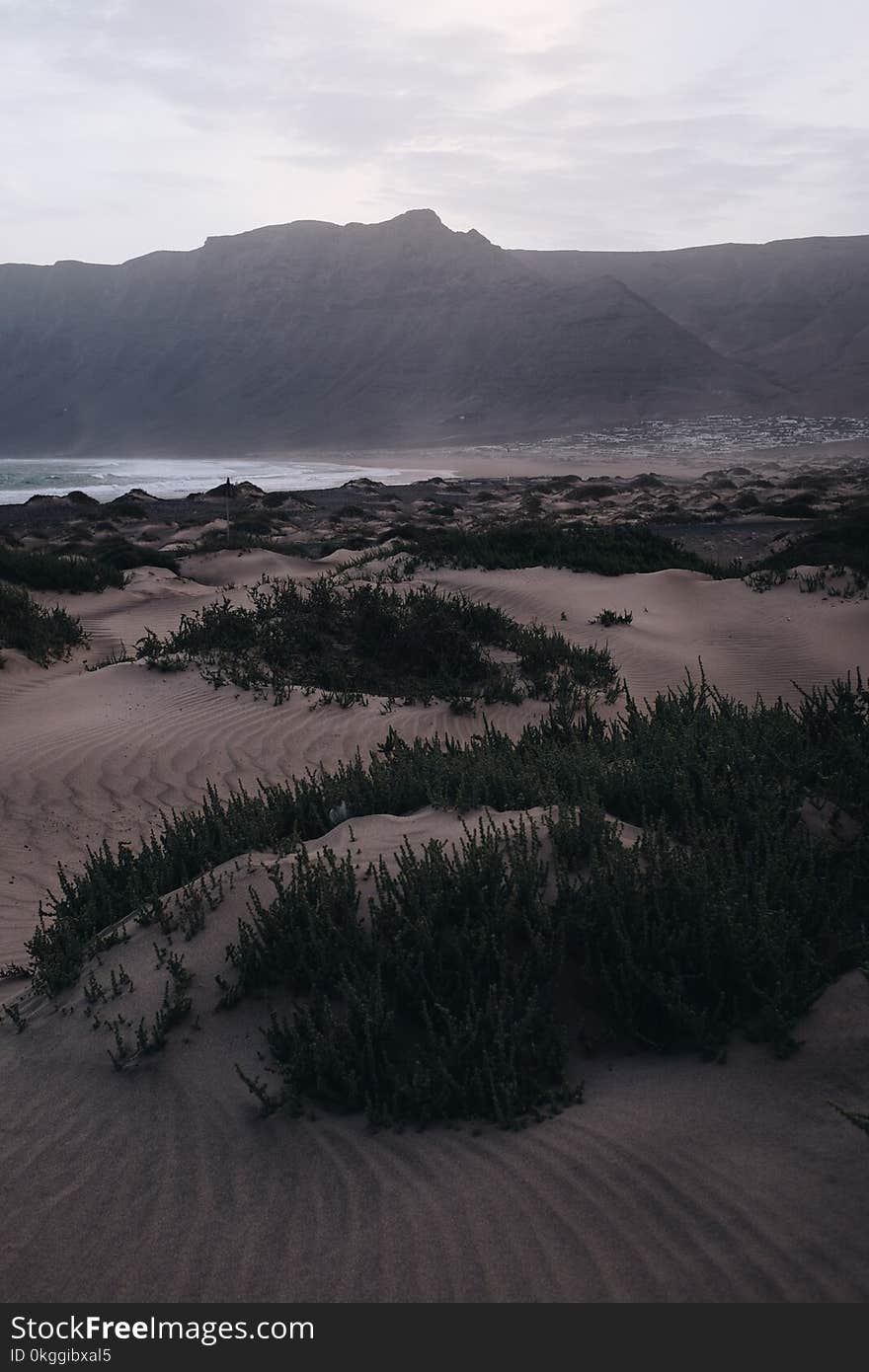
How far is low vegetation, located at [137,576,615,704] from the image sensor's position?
936cm

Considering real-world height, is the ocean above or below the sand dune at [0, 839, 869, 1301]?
above

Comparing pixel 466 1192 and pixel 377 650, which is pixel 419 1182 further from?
pixel 377 650

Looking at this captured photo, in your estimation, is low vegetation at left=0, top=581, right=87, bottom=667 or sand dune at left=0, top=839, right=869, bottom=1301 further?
low vegetation at left=0, top=581, right=87, bottom=667

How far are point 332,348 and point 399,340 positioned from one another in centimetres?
974

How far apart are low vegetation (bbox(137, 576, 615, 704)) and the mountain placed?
79.7 m

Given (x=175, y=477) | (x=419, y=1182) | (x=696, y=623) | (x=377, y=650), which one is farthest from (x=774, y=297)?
(x=419, y=1182)

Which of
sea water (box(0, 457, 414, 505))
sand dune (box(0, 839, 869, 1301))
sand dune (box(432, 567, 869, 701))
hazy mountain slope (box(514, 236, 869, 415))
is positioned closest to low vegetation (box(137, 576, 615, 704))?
sand dune (box(432, 567, 869, 701))

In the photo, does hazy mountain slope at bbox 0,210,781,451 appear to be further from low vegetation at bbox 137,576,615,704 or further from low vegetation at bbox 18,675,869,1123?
low vegetation at bbox 18,675,869,1123

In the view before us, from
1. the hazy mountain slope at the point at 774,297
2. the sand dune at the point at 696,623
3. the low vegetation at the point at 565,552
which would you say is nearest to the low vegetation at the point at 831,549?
the low vegetation at the point at 565,552

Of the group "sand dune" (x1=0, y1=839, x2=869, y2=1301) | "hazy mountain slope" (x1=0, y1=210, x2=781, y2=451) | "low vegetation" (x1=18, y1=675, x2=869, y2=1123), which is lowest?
"sand dune" (x1=0, y1=839, x2=869, y2=1301)

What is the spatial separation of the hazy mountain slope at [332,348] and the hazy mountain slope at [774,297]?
6.71 metres

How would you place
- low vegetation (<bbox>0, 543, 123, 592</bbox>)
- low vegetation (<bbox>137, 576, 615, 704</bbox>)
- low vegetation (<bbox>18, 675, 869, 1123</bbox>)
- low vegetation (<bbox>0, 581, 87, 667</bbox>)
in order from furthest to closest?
low vegetation (<bbox>0, 543, 123, 592</bbox>), low vegetation (<bbox>0, 581, 87, 667</bbox>), low vegetation (<bbox>137, 576, 615, 704</bbox>), low vegetation (<bbox>18, 675, 869, 1123</bbox>)

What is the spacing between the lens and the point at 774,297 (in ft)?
413

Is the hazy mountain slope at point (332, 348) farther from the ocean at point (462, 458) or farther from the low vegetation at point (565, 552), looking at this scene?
the low vegetation at point (565, 552)
